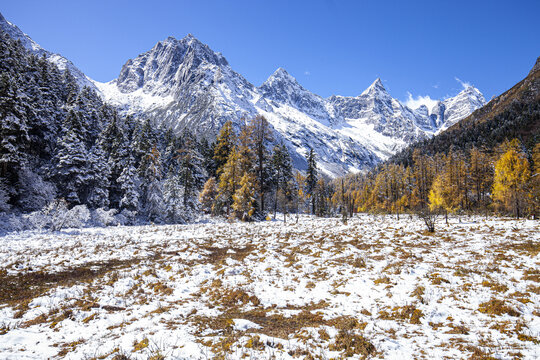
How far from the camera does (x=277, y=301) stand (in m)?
8.58

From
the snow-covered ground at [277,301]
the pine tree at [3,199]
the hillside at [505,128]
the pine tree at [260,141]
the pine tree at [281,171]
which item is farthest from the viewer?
the hillside at [505,128]

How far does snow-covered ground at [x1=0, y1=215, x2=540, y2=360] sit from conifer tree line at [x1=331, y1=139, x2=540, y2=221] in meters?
11.2

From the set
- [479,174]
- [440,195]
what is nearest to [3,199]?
[440,195]

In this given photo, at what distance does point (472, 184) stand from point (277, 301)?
2190 inches

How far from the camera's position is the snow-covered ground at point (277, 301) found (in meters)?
5.39

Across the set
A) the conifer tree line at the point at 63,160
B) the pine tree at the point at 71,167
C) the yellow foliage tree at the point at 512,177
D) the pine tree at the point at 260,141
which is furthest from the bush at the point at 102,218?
the yellow foliage tree at the point at 512,177

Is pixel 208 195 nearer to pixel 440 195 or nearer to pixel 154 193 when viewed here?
pixel 154 193

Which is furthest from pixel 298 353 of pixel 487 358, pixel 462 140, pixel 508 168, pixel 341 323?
Result: pixel 462 140

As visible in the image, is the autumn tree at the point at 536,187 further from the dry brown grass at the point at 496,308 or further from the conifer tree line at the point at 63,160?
the conifer tree line at the point at 63,160

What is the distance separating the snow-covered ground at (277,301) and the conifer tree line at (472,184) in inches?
440

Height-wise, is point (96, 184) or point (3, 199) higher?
point (96, 184)

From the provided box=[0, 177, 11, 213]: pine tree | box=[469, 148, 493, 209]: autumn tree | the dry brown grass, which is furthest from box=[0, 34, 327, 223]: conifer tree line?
box=[469, 148, 493, 209]: autumn tree

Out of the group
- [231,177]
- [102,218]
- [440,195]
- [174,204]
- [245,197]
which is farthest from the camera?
[440,195]

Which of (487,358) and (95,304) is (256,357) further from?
(95,304)
